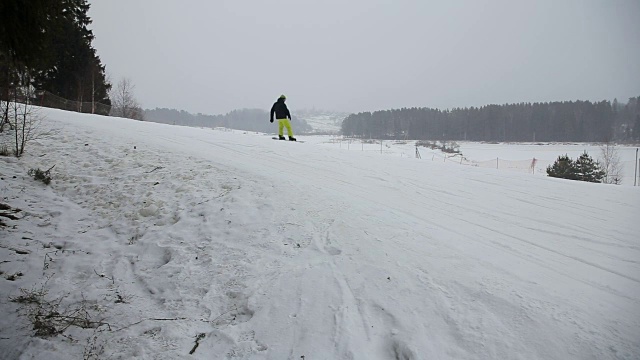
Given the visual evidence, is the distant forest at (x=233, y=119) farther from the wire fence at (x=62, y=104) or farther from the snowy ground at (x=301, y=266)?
the snowy ground at (x=301, y=266)

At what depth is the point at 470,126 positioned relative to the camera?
271ft

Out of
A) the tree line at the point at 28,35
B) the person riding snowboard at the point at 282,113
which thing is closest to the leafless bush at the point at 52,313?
the tree line at the point at 28,35

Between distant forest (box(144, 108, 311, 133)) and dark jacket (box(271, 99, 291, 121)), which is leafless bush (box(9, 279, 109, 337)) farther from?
distant forest (box(144, 108, 311, 133))

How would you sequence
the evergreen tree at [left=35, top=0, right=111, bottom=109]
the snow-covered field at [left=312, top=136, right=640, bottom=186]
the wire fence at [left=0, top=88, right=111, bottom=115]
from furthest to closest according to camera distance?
the snow-covered field at [left=312, top=136, right=640, bottom=186], the evergreen tree at [left=35, top=0, right=111, bottom=109], the wire fence at [left=0, top=88, right=111, bottom=115]

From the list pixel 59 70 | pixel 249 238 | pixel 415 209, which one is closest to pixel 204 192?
pixel 249 238

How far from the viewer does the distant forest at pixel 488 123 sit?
62656 millimetres

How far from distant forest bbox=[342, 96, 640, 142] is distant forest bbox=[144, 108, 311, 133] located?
4004 cm

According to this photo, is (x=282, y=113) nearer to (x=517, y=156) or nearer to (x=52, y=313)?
(x=52, y=313)

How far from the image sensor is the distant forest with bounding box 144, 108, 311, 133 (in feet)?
374

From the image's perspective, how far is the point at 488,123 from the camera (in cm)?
8012

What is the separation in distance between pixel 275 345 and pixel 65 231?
12.0 ft

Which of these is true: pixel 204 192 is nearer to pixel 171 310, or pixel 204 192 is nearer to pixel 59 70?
pixel 171 310

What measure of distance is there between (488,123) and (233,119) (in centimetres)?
10655

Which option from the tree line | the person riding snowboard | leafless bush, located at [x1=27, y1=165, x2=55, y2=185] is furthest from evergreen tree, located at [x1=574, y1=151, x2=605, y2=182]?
leafless bush, located at [x1=27, y1=165, x2=55, y2=185]
